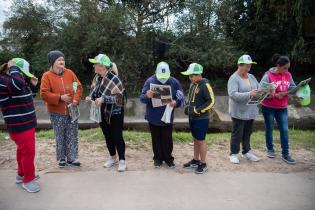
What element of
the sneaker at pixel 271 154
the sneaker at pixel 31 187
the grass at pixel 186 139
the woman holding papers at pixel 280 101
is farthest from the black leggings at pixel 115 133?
the sneaker at pixel 271 154

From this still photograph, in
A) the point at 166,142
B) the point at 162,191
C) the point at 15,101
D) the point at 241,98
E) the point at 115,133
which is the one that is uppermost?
the point at 15,101

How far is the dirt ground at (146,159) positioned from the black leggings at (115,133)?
336mm

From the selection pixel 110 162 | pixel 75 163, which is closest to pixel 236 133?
pixel 110 162

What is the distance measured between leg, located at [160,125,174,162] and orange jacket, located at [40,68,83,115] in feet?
4.62

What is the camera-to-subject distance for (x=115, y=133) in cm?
545

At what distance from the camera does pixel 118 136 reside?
548cm

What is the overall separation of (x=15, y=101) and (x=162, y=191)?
217 centimetres

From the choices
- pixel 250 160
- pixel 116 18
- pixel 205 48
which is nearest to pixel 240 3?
pixel 205 48

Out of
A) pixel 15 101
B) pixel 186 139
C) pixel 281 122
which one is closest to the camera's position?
pixel 15 101

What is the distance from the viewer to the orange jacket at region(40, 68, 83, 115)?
5.28 meters

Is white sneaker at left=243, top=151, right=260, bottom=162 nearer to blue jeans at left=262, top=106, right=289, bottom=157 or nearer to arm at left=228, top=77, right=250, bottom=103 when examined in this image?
blue jeans at left=262, top=106, right=289, bottom=157

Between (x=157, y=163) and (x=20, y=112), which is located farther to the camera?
(x=157, y=163)

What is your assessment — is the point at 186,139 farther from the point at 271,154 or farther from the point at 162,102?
the point at 162,102

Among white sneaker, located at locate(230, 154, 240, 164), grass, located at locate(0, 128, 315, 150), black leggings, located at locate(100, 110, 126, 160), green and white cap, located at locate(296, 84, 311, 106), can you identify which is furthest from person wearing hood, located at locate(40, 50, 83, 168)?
green and white cap, located at locate(296, 84, 311, 106)
